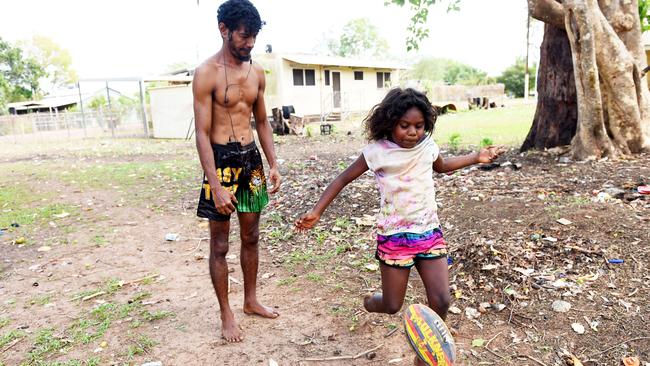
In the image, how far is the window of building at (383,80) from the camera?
29297mm

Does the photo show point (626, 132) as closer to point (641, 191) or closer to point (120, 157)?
point (641, 191)

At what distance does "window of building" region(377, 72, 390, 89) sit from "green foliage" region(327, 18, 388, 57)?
2860cm

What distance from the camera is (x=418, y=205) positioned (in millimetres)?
2615

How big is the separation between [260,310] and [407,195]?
4.90 feet

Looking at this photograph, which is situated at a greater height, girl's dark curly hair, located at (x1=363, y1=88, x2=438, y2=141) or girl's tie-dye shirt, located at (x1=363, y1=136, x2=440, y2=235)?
girl's dark curly hair, located at (x1=363, y1=88, x2=438, y2=141)

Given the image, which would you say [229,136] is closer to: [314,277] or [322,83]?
[314,277]

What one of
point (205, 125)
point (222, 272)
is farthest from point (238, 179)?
point (222, 272)

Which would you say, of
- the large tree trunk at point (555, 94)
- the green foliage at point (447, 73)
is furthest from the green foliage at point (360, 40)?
the large tree trunk at point (555, 94)

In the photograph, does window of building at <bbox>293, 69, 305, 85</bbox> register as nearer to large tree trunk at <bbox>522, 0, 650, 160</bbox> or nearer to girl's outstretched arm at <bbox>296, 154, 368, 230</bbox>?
large tree trunk at <bbox>522, 0, 650, 160</bbox>

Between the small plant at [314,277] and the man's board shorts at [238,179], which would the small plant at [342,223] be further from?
the man's board shorts at [238,179]

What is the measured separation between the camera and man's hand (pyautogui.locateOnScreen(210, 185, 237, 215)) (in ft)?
9.36

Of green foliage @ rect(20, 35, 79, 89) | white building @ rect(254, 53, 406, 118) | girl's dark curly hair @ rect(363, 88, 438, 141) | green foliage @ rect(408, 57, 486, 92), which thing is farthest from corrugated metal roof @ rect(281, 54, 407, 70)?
green foliage @ rect(20, 35, 79, 89)

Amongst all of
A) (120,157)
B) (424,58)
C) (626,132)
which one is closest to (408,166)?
(626,132)

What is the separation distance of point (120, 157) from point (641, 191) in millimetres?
12151
